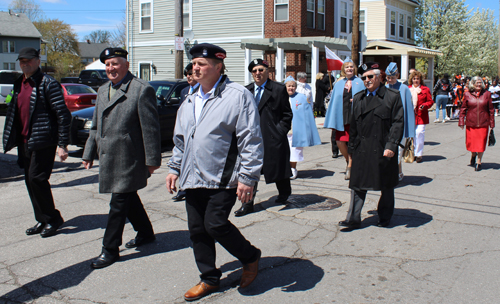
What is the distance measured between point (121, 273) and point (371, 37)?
31.8 m

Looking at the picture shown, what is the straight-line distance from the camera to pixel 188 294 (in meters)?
3.61

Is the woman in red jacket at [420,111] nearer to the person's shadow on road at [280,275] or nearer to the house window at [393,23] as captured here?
the person's shadow on road at [280,275]

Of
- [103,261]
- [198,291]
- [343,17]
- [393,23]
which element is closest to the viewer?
[198,291]

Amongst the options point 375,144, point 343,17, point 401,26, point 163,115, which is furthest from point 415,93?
point 401,26

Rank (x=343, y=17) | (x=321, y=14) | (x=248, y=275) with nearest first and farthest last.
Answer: (x=248, y=275)
(x=321, y=14)
(x=343, y=17)

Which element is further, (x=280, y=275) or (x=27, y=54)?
(x=27, y=54)

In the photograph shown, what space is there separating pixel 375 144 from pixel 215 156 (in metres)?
2.46

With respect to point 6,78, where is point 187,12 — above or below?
above

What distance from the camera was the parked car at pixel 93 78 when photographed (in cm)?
3253

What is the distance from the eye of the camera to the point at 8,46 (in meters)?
59.8

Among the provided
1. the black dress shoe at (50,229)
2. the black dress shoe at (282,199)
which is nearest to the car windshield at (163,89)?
the black dress shoe at (282,199)

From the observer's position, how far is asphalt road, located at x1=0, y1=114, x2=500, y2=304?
3756mm

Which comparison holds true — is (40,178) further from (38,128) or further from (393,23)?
(393,23)

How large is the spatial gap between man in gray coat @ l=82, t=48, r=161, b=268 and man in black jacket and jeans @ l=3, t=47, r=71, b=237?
1.03 meters
